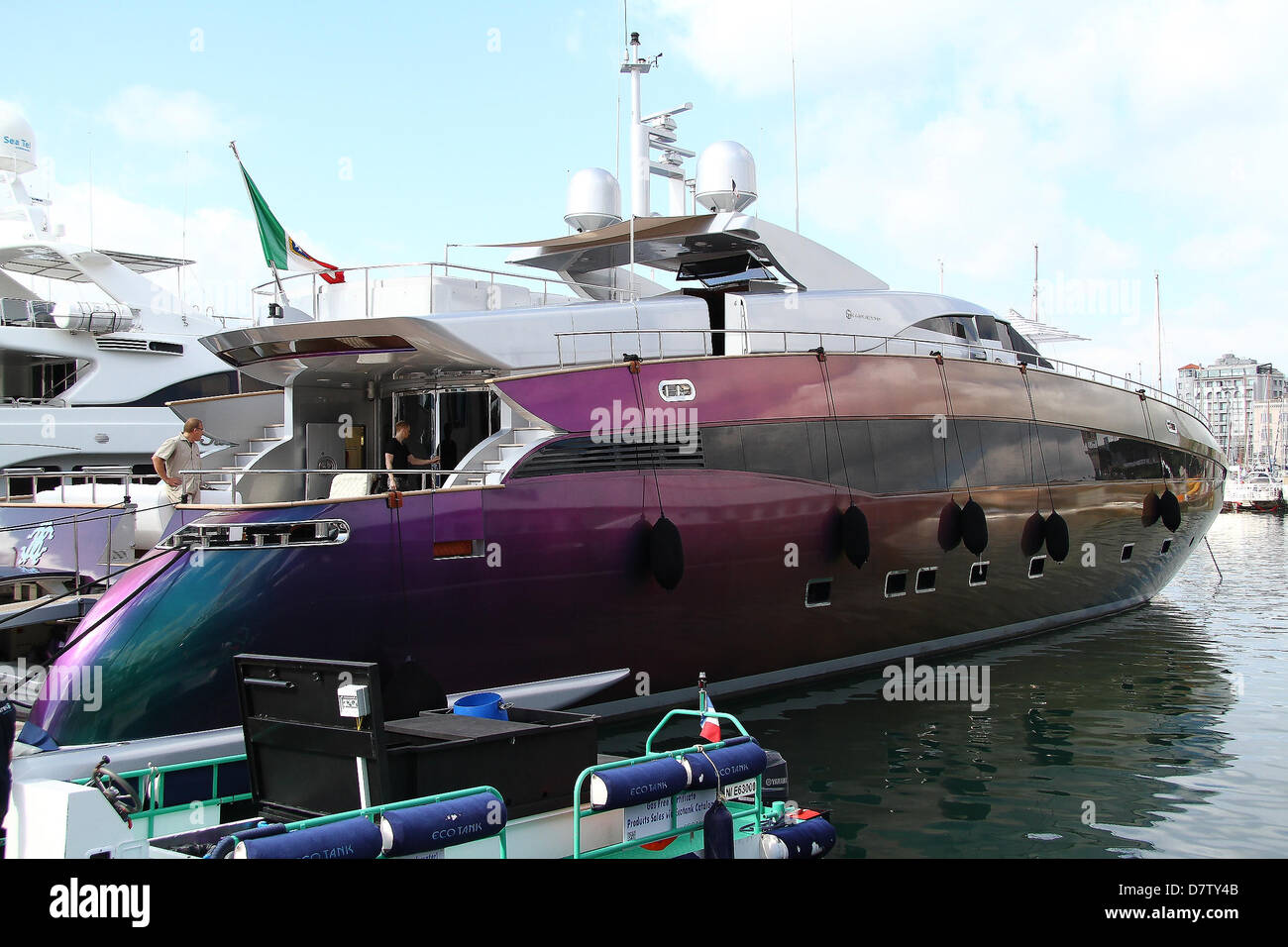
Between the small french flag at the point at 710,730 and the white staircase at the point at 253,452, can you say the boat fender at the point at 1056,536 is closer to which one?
the small french flag at the point at 710,730

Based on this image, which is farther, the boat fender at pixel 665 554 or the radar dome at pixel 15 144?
the radar dome at pixel 15 144

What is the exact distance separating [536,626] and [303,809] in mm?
3902

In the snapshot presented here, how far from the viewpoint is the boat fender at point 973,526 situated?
13539 millimetres

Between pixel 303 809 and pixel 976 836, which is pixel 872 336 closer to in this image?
pixel 976 836

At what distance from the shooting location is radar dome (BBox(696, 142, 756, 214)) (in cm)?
1553

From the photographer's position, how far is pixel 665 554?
34.3ft

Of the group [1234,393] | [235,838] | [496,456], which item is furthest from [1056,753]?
[1234,393]

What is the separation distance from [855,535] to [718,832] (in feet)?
19.7

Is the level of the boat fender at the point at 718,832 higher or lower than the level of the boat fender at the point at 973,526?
lower

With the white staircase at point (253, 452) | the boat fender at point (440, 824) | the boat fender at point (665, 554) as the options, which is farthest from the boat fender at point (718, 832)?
the white staircase at point (253, 452)

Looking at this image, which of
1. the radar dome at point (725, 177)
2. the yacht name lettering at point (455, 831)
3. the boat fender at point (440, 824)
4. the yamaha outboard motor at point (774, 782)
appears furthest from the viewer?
the radar dome at point (725, 177)

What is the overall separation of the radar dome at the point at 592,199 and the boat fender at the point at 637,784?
10861mm

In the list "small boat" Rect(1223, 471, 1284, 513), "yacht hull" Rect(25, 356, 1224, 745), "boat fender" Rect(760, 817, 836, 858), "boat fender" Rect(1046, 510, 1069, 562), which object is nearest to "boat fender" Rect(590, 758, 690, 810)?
"boat fender" Rect(760, 817, 836, 858)
